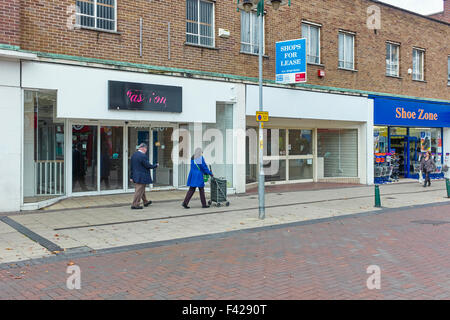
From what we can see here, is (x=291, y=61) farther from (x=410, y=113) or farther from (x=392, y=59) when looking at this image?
(x=410, y=113)

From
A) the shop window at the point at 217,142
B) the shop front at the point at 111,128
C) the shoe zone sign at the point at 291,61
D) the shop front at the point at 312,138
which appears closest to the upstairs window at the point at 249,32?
the shoe zone sign at the point at 291,61

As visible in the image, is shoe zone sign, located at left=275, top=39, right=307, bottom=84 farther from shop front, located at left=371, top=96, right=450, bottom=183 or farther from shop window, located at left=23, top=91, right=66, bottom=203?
shop window, located at left=23, top=91, right=66, bottom=203

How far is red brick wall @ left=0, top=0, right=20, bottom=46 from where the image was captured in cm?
998

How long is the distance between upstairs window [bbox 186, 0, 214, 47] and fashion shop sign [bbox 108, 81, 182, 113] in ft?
6.48

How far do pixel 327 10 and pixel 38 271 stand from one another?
15.3m

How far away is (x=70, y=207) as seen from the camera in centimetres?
1120

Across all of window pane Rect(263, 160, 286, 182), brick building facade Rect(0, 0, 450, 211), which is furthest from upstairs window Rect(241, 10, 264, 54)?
window pane Rect(263, 160, 286, 182)

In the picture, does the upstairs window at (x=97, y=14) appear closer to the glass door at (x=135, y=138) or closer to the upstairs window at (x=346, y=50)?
the glass door at (x=135, y=138)

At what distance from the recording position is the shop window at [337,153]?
19.3m

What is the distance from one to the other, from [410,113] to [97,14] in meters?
15.3

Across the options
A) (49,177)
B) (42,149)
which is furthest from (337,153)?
(42,149)

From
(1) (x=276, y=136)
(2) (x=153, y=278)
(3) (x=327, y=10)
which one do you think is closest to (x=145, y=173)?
(2) (x=153, y=278)

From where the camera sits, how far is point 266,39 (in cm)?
1555

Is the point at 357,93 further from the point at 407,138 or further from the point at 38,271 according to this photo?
the point at 38,271
